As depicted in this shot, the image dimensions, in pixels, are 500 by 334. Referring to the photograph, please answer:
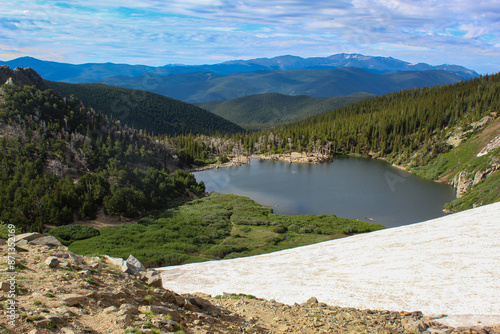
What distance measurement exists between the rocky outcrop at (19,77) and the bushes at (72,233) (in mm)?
55193

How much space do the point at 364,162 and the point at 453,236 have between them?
344 ft

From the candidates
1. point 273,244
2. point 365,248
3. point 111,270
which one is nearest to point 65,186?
point 273,244

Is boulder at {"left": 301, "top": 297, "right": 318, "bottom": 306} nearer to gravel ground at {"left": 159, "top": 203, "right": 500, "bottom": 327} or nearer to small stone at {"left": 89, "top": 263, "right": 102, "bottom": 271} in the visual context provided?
gravel ground at {"left": 159, "top": 203, "right": 500, "bottom": 327}

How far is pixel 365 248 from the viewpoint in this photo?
25.1 m

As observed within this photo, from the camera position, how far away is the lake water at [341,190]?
6288 cm

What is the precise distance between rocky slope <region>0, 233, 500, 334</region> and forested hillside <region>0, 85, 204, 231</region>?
32.8 meters

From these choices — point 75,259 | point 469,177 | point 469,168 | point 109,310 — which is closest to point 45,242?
point 75,259

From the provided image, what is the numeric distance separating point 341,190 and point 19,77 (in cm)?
8579

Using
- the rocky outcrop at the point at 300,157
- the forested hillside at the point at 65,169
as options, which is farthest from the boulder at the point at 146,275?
the rocky outcrop at the point at 300,157

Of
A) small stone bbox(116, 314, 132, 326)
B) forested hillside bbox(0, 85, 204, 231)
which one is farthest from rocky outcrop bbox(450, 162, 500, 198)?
small stone bbox(116, 314, 132, 326)

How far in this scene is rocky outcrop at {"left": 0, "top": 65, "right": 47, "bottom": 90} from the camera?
264 ft

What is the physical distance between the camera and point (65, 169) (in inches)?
2368

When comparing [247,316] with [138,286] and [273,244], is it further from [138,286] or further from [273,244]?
[273,244]

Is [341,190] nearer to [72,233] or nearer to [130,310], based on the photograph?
[72,233]
